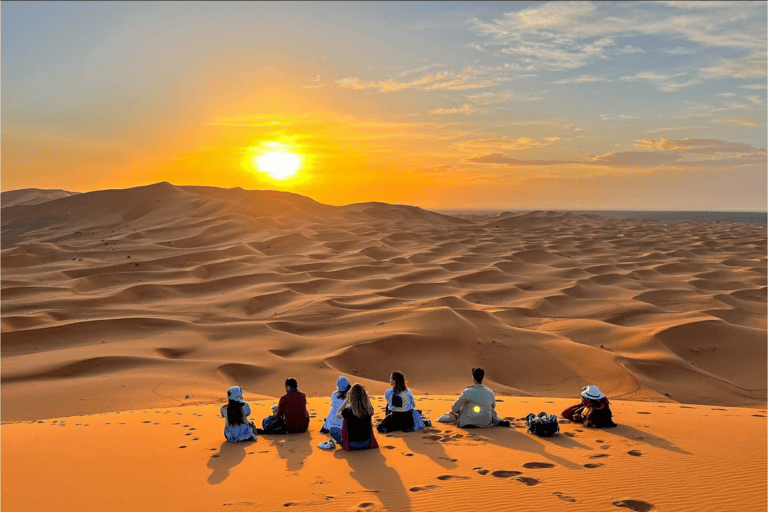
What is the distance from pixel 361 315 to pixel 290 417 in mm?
11103

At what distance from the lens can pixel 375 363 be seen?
14.3m

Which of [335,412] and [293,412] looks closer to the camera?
[335,412]

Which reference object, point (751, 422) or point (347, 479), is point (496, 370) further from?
point (347, 479)

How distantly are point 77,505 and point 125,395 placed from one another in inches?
221

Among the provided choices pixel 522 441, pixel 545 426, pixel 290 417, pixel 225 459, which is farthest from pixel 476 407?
pixel 225 459

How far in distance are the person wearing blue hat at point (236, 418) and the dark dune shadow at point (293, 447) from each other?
31 centimetres

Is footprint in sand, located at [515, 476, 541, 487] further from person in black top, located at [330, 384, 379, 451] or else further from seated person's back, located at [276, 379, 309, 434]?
seated person's back, located at [276, 379, 309, 434]

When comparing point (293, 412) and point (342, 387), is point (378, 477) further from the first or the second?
point (293, 412)

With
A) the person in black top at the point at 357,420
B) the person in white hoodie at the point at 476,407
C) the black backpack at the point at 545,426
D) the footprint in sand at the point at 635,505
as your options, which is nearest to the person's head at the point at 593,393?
the black backpack at the point at 545,426

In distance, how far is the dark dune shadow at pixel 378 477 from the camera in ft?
17.8

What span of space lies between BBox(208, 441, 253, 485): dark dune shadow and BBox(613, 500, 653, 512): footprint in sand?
375cm

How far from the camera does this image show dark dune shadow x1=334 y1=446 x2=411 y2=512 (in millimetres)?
5436

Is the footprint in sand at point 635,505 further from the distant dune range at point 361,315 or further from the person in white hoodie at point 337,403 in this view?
the distant dune range at point 361,315

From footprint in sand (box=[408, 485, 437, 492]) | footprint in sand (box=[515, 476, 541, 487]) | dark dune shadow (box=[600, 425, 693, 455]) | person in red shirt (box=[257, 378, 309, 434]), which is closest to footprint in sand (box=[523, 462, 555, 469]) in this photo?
footprint in sand (box=[515, 476, 541, 487])
